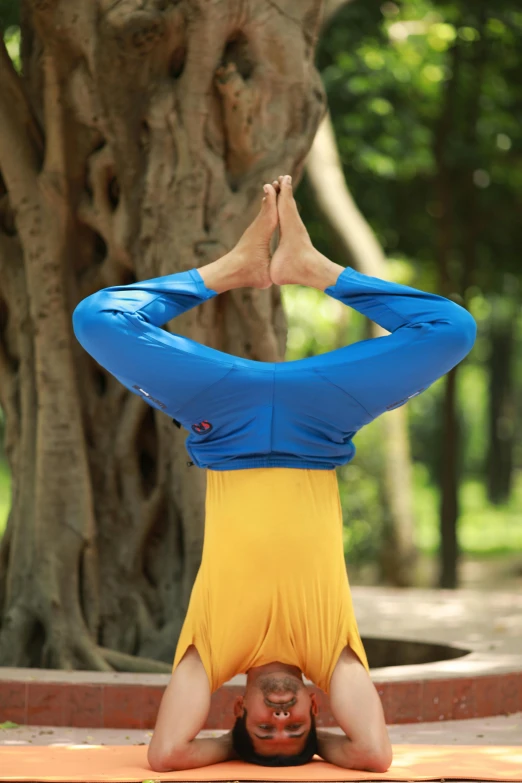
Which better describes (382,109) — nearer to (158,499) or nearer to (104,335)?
(158,499)

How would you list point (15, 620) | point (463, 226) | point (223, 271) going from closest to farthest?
point (223, 271)
point (15, 620)
point (463, 226)

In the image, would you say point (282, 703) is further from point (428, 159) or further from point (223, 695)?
point (428, 159)

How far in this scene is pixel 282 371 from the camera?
520 centimetres

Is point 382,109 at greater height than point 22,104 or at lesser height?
greater

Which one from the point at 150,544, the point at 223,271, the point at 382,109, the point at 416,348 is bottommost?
the point at 150,544

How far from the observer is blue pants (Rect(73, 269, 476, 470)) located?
5.10 meters

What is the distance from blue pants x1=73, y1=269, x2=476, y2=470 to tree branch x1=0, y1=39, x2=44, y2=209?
3.30 metres

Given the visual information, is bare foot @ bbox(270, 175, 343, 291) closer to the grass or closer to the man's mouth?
the man's mouth

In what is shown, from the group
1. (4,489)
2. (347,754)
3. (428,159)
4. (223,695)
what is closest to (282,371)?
(347,754)

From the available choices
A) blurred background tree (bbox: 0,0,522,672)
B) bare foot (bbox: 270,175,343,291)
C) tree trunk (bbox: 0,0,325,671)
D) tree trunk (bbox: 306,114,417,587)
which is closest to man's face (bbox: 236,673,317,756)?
bare foot (bbox: 270,175,343,291)

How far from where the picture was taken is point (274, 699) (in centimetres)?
500

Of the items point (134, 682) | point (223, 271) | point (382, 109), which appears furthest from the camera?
point (382, 109)

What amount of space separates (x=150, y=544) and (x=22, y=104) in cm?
302

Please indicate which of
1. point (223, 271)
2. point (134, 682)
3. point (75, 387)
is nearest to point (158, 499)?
point (75, 387)
